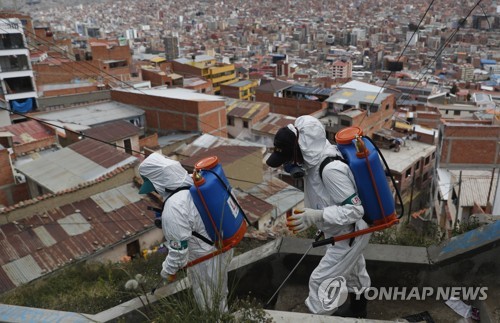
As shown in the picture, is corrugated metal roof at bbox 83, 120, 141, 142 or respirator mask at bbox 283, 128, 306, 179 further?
corrugated metal roof at bbox 83, 120, 141, 142

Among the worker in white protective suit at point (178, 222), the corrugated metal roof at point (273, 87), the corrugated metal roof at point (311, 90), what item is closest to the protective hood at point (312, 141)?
the worker in white protective suit at point (178, 222)

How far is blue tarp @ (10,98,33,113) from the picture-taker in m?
23.8

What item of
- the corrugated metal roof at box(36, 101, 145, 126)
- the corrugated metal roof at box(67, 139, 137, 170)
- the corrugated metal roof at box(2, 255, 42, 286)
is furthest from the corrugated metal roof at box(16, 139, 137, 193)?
the corrugated metal roof at box(36, 101, 145, 126)

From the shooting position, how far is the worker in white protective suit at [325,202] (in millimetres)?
2934

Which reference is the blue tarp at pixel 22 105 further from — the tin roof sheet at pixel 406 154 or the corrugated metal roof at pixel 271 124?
the tin roof sheet at pixel 406 154

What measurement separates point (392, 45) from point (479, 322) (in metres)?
111

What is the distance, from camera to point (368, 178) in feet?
9.54

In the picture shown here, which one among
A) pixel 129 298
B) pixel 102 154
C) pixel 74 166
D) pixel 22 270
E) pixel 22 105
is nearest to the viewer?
pixel 129 298

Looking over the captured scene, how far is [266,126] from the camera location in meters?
23.5

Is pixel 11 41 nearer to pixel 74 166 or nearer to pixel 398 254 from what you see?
pixel 74 166

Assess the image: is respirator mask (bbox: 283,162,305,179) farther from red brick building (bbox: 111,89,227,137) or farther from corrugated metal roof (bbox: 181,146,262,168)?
red brick building (bbox: 111,89,227,137)

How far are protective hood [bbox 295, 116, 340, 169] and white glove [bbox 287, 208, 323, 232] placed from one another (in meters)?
0.35

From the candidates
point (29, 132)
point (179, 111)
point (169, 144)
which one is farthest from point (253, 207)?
point (179, 111)

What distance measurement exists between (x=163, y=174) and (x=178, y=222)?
0.40 m
